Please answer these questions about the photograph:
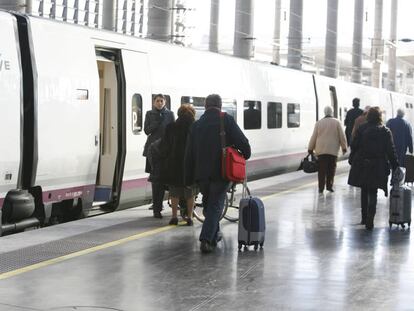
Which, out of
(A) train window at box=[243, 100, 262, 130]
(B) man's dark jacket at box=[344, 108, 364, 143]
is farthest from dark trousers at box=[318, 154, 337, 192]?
(A) train window at box=[243, 100, 262, 130]

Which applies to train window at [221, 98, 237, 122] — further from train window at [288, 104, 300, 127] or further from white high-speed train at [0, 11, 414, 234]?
train window at [288, 104, 300, 127]

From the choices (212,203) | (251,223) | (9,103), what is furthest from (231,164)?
(9,103)

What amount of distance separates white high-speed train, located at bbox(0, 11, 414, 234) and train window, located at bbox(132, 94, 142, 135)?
17 millimetres

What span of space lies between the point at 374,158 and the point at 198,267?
3.36 meters

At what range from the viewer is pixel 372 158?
9.89m

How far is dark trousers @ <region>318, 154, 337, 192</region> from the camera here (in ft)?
47.6

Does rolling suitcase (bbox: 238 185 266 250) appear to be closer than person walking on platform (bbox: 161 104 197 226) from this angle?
Yes

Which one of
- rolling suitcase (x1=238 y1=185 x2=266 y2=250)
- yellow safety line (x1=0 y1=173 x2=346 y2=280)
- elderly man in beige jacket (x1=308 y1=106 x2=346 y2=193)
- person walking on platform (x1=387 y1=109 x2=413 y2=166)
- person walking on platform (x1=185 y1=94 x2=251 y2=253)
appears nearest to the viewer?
yellow safety line (x1=0 y1=173 x2=346 y2=280)

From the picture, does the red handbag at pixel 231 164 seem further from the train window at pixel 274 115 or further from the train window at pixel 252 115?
the train window at pixel 274 115

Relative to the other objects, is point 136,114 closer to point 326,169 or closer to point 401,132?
point 326,169

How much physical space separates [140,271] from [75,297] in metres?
1.10

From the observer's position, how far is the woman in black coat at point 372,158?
9.85 meters

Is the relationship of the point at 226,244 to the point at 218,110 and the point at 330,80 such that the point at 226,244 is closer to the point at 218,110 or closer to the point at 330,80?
the point at 218,110

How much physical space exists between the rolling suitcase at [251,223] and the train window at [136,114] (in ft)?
13.7
